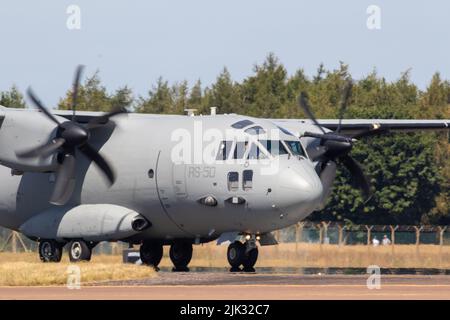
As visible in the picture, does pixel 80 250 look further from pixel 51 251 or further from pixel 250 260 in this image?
pixel 250 260

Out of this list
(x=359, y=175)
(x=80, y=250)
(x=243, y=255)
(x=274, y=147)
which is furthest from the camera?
(x=359, y=175)

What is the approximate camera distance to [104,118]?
35781 millimetres

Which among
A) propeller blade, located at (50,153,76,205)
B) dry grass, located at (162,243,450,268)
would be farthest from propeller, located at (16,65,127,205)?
dry grass, located at (162,243,450,268)

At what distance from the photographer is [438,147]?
266 ft

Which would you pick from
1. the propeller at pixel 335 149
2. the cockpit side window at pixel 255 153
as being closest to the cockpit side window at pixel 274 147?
the cockpit side window at pixel 255 153

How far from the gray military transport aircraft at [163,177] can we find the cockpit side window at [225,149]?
0.09 ft

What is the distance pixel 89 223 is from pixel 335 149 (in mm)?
7585

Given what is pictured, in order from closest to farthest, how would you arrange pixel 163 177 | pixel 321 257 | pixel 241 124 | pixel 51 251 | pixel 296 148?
pixel 296 148 < pixel 241 124 < pixel 163 177 < pixel 51 251 < pixel 321 257

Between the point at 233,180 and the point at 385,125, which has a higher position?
the point at 385,125

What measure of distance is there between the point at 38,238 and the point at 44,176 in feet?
6.34

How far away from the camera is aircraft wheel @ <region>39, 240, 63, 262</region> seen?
123ft

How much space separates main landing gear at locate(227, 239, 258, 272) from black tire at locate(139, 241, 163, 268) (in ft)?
12.6

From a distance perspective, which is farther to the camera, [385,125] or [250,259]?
[385,125]

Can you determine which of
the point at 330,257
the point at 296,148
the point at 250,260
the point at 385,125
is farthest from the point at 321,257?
the point at 296,148
